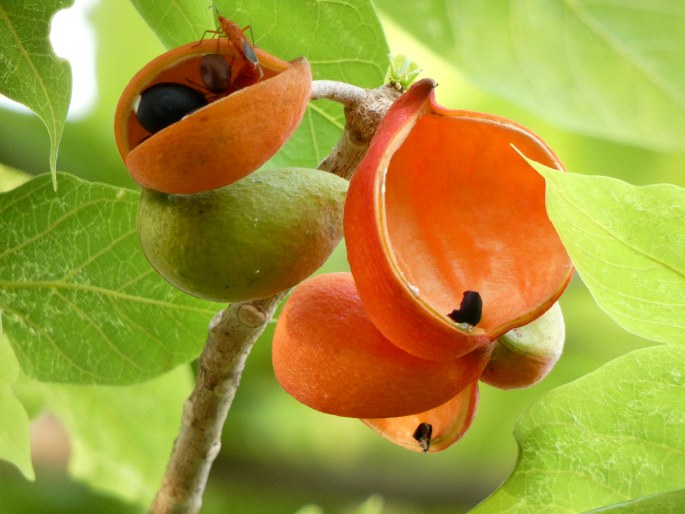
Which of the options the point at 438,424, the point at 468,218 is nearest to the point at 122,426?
the point at 438,424

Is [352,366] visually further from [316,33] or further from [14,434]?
[14,434]

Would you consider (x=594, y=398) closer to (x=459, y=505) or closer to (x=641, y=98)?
(x=641, y=98)

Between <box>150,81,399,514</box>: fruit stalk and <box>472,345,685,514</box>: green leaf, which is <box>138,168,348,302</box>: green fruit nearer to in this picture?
<box>150,81,399,514</box>: fruit stalk

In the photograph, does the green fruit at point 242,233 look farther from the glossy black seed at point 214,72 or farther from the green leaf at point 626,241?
the green leaf at point 626,241

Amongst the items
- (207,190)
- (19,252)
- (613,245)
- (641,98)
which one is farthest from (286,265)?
(641,98)

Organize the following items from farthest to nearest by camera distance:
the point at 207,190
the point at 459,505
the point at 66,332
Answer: the point at 459,505
the point at 66,332
the point at 207,190

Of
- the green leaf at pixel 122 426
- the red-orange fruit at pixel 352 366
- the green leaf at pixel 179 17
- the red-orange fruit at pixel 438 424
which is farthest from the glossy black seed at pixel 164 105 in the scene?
the green leaf at pixel 122 426
